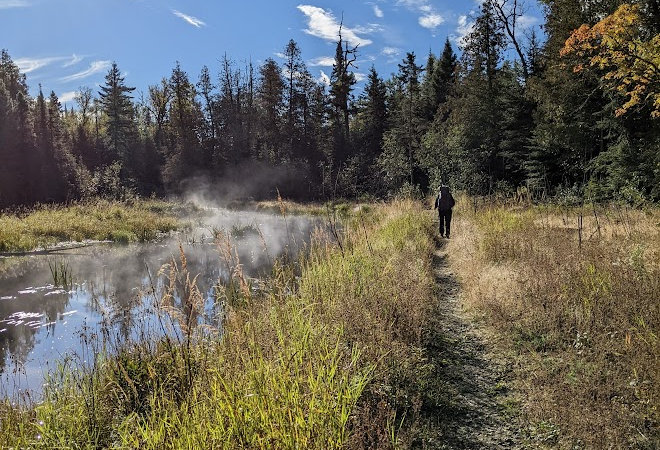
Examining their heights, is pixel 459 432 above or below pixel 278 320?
below

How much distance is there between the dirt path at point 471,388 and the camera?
289 centimetres

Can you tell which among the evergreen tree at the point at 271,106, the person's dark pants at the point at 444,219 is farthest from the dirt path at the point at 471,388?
the evergreen tree at the point at 271,106

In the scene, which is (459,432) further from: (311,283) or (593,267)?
(593,267)

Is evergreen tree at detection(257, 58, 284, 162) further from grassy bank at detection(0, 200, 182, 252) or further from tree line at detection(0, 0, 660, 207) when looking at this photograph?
grassy bank at detection(0, 200, 182, 252)

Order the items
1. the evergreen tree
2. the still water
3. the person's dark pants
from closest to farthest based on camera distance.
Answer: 1. the still water
2. the person's dark pants
3. the evergreen tree

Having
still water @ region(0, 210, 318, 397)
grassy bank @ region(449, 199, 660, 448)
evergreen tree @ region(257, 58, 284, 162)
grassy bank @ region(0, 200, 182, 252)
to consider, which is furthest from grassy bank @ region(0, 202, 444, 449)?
evergreen tree @ region(257, 58, 284, 162)

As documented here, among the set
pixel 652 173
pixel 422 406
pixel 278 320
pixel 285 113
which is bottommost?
pixel 422 406

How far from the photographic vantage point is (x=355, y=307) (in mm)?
4293

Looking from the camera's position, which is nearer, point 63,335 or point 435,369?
point 435,369

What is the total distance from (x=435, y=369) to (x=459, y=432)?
2.88 ft

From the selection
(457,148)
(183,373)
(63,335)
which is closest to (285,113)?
(457,148)

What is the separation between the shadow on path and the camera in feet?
9.45

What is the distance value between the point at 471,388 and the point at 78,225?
18.0m

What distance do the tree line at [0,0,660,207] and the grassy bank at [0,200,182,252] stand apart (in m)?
7.31
